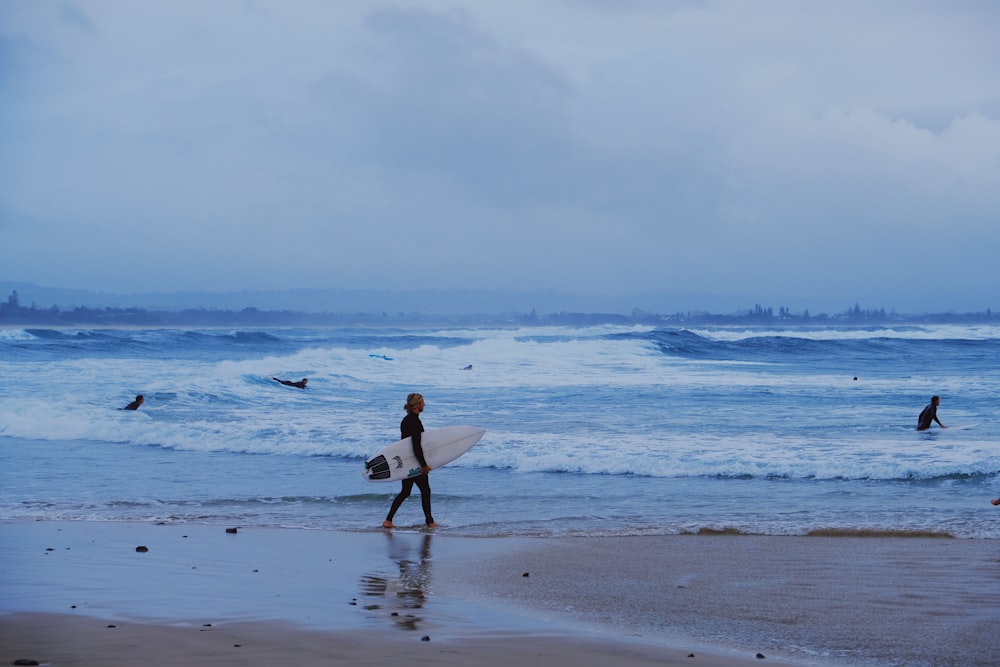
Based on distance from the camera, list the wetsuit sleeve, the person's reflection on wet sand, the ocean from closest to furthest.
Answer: the person's reflection on wet sand, the wetsuit sleeve, the ocean

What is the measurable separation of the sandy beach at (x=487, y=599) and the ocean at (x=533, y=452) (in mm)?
1247

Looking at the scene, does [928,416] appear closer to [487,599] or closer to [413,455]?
[413,455]

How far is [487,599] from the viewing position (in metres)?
7.07

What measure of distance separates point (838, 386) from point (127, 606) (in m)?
26.2

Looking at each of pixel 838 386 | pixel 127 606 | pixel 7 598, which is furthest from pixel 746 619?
pixel 838 386

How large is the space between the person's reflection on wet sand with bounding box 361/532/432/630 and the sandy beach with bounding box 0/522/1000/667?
0.08 feet

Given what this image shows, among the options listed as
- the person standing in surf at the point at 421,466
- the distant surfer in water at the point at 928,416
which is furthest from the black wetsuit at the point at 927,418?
the person standing in surf at the point at 421,466

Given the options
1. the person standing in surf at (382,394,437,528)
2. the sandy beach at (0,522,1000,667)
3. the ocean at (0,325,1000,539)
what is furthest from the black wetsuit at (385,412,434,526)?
the sandy beach at (0,522,1000,667)

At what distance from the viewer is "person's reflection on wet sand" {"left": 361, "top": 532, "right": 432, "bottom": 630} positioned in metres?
6.44

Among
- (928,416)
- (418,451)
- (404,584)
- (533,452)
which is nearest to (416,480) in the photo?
(418,451)

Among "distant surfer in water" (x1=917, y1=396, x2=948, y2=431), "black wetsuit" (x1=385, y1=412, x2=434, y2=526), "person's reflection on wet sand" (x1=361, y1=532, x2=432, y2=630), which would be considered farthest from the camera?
"distant surfer in water" (x1=917, y1=396, x2=948, y2=431)

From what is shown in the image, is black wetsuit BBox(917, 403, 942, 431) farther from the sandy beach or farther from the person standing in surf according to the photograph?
the person standing in surf

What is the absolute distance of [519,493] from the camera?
12.7 meters

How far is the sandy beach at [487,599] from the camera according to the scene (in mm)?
5488
